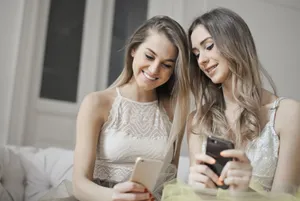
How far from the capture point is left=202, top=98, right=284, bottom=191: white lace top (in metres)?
1.01

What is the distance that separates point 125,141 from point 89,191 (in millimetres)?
204

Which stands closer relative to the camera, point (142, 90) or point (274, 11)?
point (142, 90)

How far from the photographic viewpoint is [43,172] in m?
1.48

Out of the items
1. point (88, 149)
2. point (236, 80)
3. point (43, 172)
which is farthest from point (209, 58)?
point (43, 172)

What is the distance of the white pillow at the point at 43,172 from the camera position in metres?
1.44

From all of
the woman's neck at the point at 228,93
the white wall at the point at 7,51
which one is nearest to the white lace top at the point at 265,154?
the woman's neck at the point at 228,93

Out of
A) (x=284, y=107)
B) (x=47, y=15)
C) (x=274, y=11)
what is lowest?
(x=284, y=107)

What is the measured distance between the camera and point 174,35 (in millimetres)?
1160

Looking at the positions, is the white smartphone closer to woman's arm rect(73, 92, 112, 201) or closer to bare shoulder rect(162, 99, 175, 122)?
woman's arm rect(73, 92, 112, 201)

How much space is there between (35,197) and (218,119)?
778 mm

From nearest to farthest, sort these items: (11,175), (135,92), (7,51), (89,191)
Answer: (89,191) < (135,92) < (11,175) < (7,51)

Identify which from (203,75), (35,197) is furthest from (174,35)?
(35,197)

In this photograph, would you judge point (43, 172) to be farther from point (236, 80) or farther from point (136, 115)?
point (236, 80)

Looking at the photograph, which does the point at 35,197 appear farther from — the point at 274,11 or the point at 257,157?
the point at 274,11
